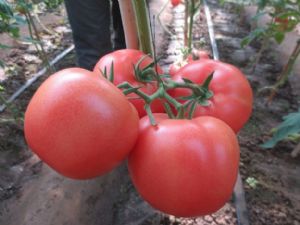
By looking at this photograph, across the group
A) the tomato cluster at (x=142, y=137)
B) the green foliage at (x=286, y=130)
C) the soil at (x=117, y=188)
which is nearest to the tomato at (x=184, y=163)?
the tomato cluster at (x=142, y=137)

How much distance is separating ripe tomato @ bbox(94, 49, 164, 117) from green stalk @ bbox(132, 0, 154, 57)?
0.03 meters

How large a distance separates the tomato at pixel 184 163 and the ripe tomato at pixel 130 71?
40 millimetres

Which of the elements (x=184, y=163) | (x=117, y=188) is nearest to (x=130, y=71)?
(x=184, y=163)

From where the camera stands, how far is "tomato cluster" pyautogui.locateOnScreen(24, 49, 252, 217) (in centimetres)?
42

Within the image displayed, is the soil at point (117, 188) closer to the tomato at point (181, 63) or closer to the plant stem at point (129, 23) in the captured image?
the tomato at point (181, 63)

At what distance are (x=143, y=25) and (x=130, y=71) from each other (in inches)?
3.7

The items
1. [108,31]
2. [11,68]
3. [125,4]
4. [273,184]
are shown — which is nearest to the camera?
[125,4]

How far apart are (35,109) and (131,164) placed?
0.49 feet

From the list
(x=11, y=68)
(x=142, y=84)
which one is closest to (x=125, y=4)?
(x=142, y=84)

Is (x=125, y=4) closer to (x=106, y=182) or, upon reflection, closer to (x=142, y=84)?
(x=142, y=84)

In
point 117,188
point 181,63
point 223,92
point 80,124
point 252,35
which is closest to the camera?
point 80,124

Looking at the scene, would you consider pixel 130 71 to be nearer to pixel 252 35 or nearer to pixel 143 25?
pixel 143 25

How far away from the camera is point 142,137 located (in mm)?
469

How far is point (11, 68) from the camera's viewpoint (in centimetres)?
248
